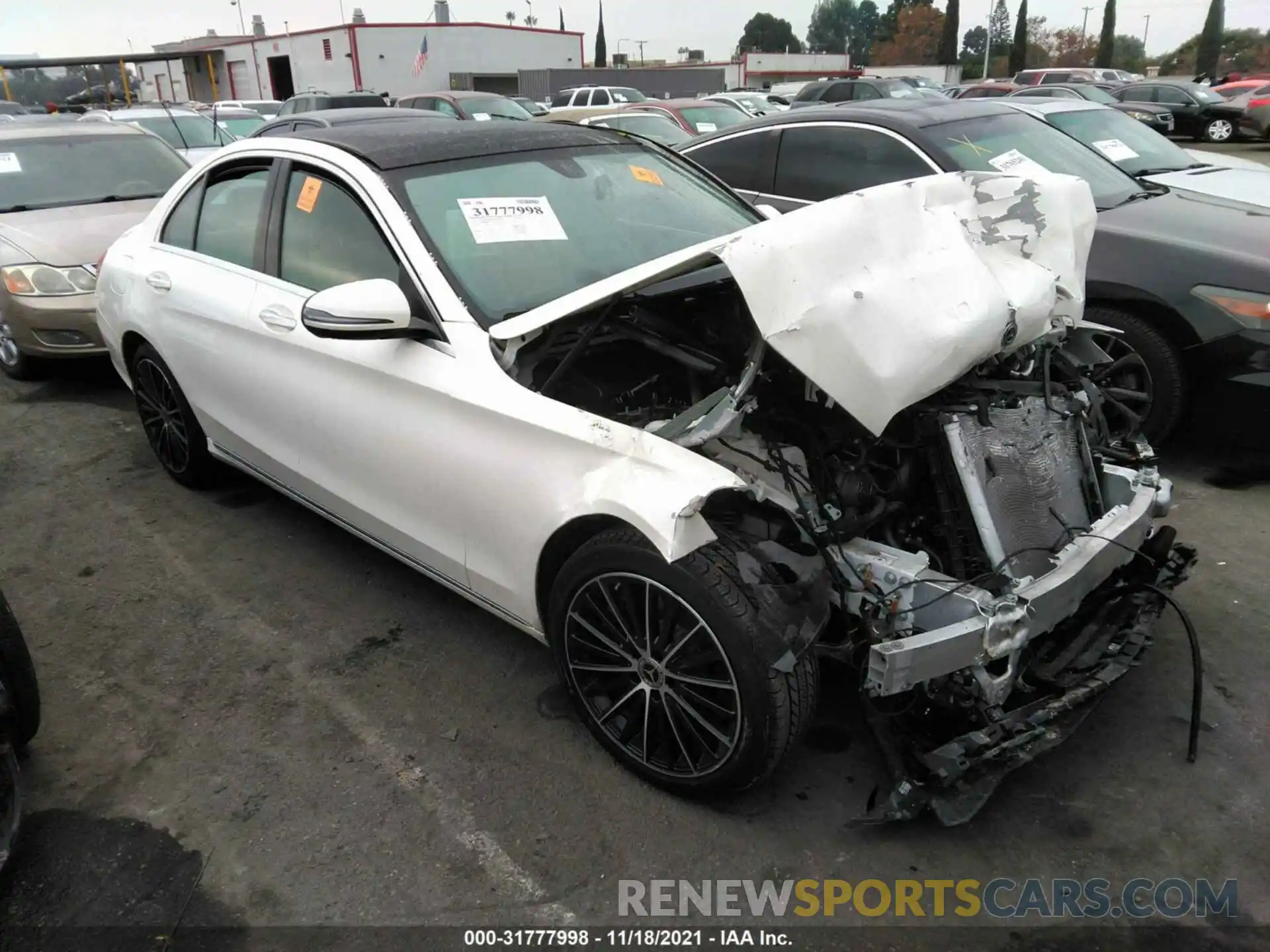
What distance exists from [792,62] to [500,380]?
66.8 m

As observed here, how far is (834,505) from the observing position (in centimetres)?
256

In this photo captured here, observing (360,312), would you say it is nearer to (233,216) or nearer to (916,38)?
(233,216)

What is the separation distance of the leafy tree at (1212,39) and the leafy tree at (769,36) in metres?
61.5

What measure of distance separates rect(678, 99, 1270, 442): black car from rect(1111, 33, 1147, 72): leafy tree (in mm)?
63151

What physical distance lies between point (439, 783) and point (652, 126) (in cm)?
968

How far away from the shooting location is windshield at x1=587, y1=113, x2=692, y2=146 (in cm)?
1064

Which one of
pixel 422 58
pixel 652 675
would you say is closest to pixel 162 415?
pixel 652 675

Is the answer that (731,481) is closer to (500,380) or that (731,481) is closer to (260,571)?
(500,380)

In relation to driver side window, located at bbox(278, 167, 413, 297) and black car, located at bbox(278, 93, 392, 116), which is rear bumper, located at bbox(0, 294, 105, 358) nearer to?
driver side window, located at bbox(278, 167, 413, 297)

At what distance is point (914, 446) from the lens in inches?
100

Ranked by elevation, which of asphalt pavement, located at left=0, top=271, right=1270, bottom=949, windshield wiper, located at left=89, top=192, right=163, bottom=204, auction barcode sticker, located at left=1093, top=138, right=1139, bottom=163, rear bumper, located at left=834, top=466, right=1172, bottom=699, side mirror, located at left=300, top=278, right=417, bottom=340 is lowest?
asphalt pavement, located at left=0, top=271, right=1270, bottom=949

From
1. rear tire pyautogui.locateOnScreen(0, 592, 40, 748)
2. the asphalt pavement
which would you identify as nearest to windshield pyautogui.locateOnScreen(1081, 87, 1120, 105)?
the asphalt pavement

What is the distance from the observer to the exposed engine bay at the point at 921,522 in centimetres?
231

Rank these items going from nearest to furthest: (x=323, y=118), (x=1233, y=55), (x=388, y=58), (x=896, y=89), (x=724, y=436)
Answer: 1. (x=724, y=436)
2. (x=323, y=118)
3. (x=896, y=89)
4. (x=388, y=58)
5. (x=1233, y=55)
